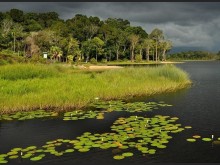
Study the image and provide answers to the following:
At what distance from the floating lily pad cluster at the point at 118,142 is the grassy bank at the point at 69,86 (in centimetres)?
558

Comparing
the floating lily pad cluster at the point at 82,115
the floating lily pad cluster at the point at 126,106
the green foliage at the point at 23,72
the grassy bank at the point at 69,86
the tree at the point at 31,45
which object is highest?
the tree at the point at 31,45

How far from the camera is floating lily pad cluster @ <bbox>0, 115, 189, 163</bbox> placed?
→ 10.0 metres

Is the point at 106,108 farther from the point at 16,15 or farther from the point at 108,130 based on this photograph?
the point at 16,15

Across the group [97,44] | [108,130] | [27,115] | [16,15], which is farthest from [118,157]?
[16,15]

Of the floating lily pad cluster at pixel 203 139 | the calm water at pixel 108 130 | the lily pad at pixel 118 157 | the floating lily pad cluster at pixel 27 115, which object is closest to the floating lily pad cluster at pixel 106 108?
the calm water at pixel 108 130

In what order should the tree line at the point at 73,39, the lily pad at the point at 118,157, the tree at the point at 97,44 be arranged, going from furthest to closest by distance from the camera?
the tree at the point at 97,44
the tree line at the point at 73,39
the lily pad at the point at 118,157

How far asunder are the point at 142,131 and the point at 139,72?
58.6 feet

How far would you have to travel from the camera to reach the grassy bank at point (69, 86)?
17.3 metres

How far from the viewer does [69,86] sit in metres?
21.8

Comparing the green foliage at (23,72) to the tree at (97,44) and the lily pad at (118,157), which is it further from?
the tree at (97,44)

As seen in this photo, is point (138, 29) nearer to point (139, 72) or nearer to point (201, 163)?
point (139, 72)

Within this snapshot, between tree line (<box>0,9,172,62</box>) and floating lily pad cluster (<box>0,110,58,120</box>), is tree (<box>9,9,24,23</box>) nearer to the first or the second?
tree line (<box>0,9,172,62</box>)

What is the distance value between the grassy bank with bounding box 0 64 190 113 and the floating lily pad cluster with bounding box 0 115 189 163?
5.58 m

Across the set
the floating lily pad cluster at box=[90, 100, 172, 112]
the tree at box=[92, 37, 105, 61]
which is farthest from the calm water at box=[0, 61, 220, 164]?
the tree at box=[92, 37, 105, 61]
